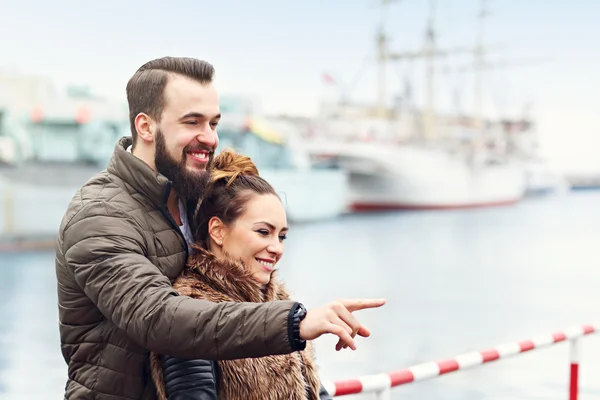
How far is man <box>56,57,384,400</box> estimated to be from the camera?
4.30ft

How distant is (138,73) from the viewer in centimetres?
154

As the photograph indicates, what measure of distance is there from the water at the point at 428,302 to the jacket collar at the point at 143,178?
5.55 meters

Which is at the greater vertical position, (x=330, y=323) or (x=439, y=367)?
(x=330, y=323)

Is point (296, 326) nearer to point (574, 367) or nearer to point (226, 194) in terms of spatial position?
point (226, 194)

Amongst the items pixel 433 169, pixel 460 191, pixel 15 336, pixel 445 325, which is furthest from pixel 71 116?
pixel 460 191

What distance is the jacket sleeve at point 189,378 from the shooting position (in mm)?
1427

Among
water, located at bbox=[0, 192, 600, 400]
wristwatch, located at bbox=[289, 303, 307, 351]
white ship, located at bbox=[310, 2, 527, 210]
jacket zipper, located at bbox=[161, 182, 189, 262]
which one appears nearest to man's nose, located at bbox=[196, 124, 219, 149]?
jacket zipper, located at bbox=[161, 182, 189, 262]

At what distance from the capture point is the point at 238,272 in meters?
1.58

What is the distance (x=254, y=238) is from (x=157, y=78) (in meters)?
0.37

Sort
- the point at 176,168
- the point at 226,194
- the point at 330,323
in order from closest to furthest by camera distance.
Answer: the point at 330,323 → the point at 176,168 → the point at 226,194

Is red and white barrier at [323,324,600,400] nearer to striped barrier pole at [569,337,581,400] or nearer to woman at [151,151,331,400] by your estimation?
striped barrier pole at [569,337,581,400]

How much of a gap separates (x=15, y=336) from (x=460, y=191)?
46.5 metres

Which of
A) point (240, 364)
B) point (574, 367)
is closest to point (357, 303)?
point (240, 364)

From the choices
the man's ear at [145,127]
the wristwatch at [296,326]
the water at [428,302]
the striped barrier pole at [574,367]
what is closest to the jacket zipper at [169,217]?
the man's ear at [145,127]
